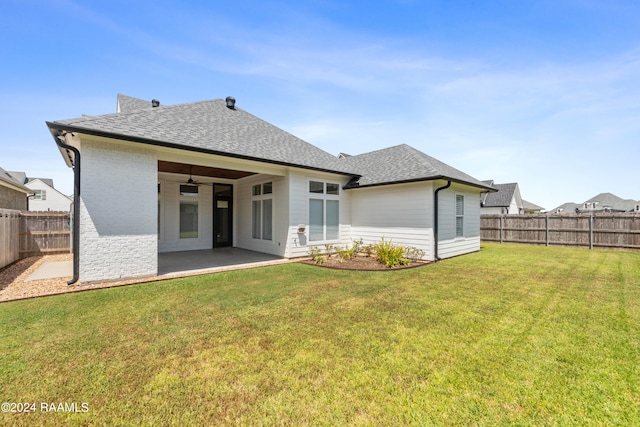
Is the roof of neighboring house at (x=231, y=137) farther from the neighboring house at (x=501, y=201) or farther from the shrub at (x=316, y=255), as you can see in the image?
the neighboring house at (x=501, y=201)

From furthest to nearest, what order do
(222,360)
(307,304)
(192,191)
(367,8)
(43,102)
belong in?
1. (192,191)
2. (43,102)
3. (367,8)
4. (307,304)
5. (222,360)

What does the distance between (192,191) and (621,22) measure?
14.3 metres

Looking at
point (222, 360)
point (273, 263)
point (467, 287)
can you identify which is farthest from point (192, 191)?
point (467, 287)

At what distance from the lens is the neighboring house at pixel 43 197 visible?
29.6 metres

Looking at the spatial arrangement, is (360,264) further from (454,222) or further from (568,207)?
(568,207)

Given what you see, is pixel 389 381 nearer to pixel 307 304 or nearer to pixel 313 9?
pixel 307 304

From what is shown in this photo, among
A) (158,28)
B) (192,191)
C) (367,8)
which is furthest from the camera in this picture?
(192,191)

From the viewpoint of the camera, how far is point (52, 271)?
671 centimetres

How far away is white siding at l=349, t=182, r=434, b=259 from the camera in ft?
28.3

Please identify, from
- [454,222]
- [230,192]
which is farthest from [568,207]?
[230,192]

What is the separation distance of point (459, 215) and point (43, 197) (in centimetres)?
4367

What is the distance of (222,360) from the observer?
2.73m

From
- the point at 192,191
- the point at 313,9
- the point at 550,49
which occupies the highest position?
the point at 313,9

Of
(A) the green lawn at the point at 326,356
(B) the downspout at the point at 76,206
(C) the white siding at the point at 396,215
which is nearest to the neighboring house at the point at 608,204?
(C) the white siding at the point at 396,215
